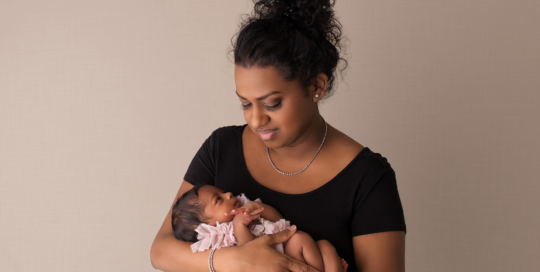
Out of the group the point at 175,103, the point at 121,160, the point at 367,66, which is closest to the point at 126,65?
the point at 175,103

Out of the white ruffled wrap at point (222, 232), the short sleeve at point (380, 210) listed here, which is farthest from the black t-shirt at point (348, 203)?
the white ruffled wrap at point (222, 232)

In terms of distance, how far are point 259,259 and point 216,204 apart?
1.17ft

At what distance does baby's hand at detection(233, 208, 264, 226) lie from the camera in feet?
6.13

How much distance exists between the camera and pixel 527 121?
308cm

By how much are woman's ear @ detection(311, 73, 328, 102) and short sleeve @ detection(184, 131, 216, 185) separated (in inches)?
23.6

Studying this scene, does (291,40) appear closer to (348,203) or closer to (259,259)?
(348,203)

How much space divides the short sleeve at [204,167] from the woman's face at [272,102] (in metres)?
0.45

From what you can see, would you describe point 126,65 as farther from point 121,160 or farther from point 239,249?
point 239,249

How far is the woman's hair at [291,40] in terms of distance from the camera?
5.89 ft

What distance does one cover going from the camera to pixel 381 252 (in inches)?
72.9

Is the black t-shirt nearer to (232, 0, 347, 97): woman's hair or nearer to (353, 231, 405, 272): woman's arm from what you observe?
(353, 231, 405, 272): woman's arm

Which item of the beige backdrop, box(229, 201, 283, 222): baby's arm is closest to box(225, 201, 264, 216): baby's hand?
box(229, 201, 283, 222): baby's arm

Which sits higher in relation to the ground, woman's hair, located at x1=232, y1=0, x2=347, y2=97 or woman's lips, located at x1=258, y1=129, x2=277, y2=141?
woman's hair, located at x1=232, y1=0, x2=347, y2=97

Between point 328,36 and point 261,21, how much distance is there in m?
0.30
